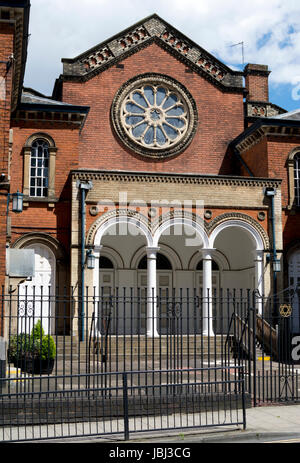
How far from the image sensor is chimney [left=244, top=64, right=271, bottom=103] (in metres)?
28.7

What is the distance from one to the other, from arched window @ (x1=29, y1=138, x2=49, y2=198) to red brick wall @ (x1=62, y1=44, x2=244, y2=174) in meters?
2.77

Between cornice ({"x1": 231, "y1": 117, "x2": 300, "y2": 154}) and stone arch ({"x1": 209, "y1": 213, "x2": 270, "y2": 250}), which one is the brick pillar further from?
cornice ({"x1": 231, "y1": 117, "x2": 300, "y2": 154})

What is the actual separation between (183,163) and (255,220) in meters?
5.51

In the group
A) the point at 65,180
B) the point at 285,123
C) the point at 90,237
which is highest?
the point at 285,123

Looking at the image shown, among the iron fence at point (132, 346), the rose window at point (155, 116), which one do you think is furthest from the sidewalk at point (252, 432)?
the rose window at point (155, 116)

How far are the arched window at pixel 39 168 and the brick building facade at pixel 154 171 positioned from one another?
0.04m

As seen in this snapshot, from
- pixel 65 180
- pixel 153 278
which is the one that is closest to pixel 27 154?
pixel 65 180

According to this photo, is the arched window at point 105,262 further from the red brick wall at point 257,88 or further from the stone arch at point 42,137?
the red brick wall at point 257,88

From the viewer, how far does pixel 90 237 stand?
20.8 m

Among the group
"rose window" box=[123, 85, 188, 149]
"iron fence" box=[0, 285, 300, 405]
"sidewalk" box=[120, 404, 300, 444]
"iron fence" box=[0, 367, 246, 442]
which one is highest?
"rose window" box=[123, 85, 188, 149]

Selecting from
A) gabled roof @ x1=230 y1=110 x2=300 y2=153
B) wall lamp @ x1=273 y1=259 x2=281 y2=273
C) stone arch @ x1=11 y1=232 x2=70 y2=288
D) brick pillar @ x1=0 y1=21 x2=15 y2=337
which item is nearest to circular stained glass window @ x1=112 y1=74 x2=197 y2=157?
gabled roof @ x1=230 y1=110 x2=300 y2=153

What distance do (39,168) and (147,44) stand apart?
8.38 m
